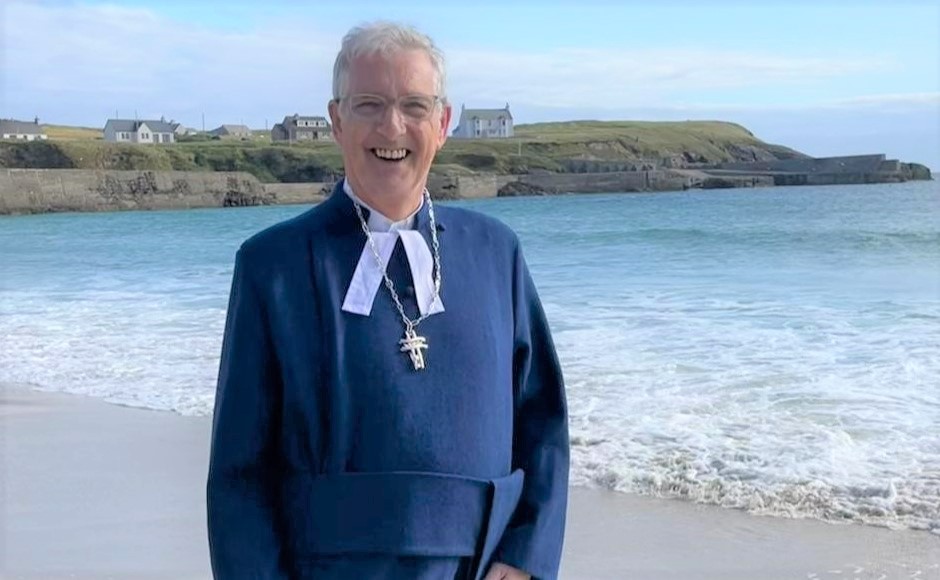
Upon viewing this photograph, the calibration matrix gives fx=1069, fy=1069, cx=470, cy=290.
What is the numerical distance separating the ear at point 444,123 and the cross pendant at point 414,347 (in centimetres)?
29

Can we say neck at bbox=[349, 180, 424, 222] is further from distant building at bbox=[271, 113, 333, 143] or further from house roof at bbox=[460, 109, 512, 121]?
house roof at bbox=[460, 109, 512, 121]

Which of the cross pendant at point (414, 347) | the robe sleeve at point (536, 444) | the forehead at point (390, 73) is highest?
the forehead at point (390, 73)

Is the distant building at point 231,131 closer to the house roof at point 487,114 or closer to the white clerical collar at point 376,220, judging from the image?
the house roof at point 487,114

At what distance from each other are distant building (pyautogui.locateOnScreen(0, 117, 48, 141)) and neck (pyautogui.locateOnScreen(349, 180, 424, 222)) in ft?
317

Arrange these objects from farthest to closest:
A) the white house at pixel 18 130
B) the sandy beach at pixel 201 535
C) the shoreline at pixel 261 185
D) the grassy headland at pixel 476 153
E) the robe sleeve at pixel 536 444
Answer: the white house at pixel 18 130, the grassy headland at pixel 476 153, the shoreline at pixel 261 185, the sandy beach at pixel 201 535, the robe sleeve at pixel 536 444

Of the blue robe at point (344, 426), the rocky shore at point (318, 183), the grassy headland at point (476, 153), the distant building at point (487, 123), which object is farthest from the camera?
the distant building at point (487, 123)

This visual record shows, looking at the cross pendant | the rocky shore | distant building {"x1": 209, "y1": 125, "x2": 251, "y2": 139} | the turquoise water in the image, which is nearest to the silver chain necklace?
the cross pendant

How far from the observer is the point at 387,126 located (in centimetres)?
139

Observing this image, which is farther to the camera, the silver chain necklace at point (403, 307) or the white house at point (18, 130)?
the white house at point (18, 130)

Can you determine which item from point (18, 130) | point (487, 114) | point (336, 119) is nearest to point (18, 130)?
point (18, 130)

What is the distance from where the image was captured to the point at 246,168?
253ft

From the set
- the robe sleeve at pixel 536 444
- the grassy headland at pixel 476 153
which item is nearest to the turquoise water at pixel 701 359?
the robe sleeve at pixel 536 444

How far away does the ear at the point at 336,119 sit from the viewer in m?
1.45

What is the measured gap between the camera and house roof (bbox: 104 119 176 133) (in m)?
99.8
